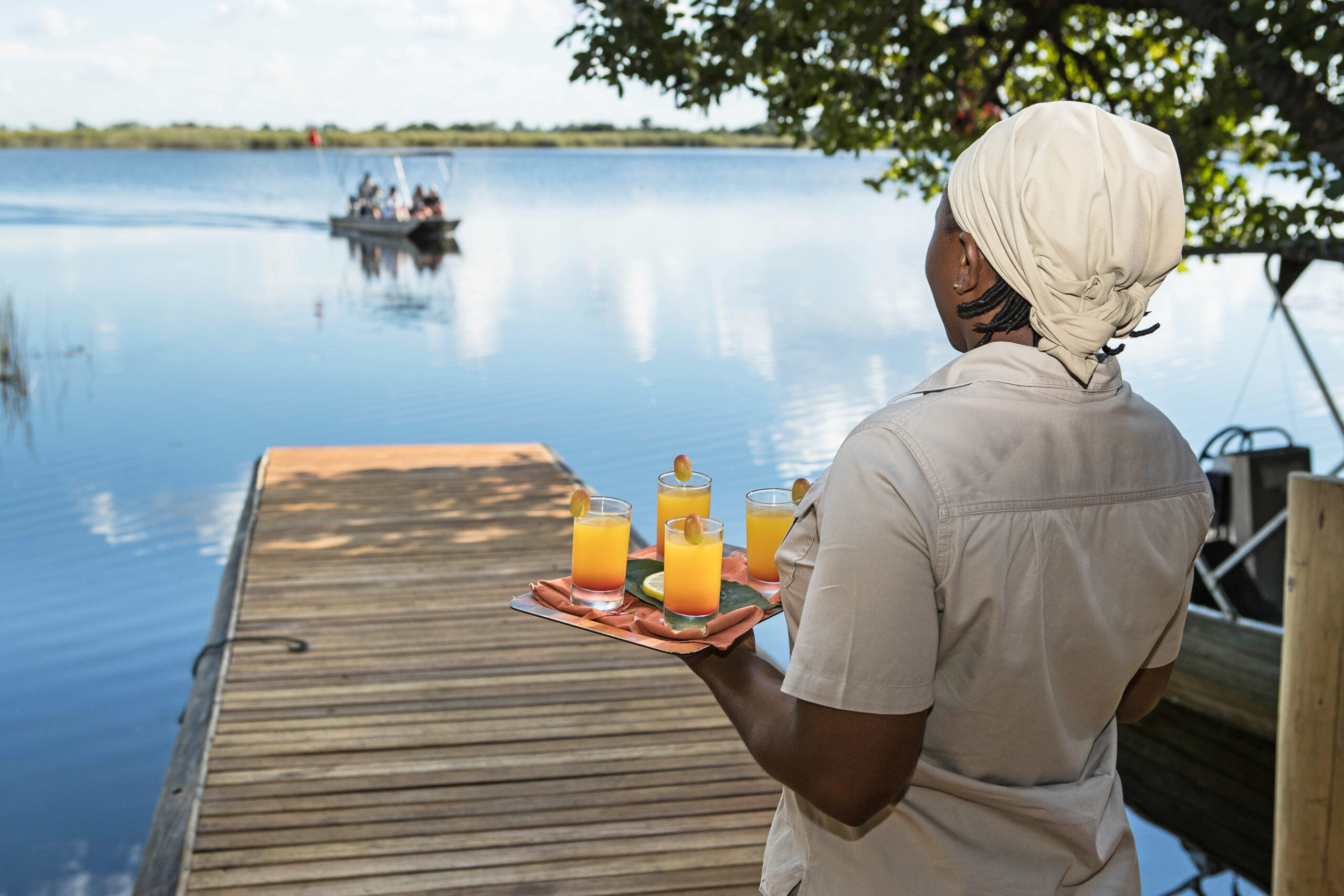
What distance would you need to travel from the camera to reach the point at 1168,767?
472 cm

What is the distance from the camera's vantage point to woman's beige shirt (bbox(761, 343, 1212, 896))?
3.23 ft

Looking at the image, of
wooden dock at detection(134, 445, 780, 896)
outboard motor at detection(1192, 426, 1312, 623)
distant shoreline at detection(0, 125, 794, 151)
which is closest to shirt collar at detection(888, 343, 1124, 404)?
wooden dock at detection(134, 445, 780, 896)

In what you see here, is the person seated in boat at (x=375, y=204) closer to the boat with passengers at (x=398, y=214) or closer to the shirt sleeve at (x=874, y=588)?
the boat with passengers at (x=398, y=214)

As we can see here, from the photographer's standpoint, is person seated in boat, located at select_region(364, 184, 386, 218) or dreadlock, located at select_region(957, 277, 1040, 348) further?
person seated in boat, located at select_region(364, 184, 386, 218)

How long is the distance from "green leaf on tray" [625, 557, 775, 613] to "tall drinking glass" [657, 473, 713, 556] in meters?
0.20

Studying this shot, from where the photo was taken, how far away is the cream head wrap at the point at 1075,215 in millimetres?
982

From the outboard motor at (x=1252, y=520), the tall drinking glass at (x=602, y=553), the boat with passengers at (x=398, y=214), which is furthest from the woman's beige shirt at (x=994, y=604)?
the boat with passengers at (x=398, y=214)

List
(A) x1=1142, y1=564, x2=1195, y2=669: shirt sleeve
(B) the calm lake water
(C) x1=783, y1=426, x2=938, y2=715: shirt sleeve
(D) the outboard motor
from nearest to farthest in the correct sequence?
(C) x1=783, y1=426, x2=938, y2=715: shirt sleeve
(A) x1=1142, y1=564, x2=1195, y2=669: shirt sleeve
(D) the outboard motor
(B) the calm lake water

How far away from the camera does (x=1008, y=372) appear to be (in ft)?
3.41

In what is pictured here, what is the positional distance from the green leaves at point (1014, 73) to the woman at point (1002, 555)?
269cm

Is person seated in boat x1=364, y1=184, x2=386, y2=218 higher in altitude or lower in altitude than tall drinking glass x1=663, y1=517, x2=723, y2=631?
lower

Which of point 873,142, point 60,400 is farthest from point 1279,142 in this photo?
point 60,400

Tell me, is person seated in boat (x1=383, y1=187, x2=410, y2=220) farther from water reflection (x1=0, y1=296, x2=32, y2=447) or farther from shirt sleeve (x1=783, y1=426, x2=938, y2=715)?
shirt sleeve (x1=783, y1=426, x2=938, y2=715)

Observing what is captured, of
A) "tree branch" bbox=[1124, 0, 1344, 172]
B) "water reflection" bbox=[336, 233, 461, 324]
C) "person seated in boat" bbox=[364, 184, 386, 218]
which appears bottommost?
"water reflection" bbox=[336, 233, 461, 324]
